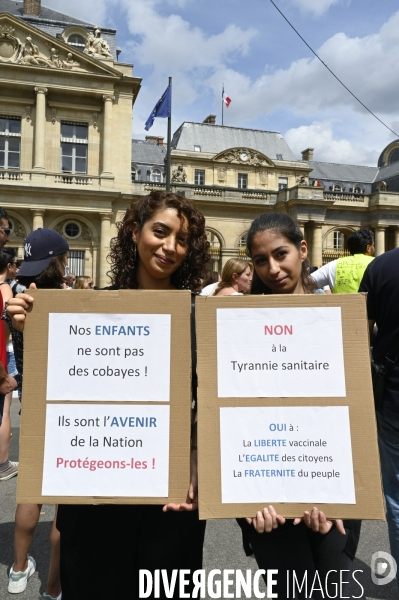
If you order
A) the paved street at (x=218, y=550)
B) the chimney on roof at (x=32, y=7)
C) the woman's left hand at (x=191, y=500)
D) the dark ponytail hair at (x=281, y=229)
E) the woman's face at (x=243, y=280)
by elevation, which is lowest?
the paved street at (x=218, y=550)

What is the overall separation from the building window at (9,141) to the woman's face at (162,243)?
29.4 metres

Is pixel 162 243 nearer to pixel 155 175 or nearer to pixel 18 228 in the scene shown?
pixel 18 228

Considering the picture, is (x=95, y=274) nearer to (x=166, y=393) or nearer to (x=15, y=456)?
(x=15, y=456)

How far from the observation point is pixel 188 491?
194 centimetres

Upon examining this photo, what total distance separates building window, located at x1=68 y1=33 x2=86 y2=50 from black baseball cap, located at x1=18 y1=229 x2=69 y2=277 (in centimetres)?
3172

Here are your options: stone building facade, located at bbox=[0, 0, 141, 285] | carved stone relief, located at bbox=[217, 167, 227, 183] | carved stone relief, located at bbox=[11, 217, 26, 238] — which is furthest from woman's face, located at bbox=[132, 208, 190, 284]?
carved stone relief, located at bbox=[217, 167, 227, 183]

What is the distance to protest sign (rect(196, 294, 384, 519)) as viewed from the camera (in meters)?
1.89

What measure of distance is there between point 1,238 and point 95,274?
2499 cm

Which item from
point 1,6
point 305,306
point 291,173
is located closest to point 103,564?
point 305,306

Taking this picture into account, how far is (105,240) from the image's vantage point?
94.2 feet

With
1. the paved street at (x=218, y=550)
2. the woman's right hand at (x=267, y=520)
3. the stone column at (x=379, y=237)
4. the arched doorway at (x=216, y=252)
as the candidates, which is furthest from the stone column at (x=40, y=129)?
the woman's right hand at (x=267, y=520)

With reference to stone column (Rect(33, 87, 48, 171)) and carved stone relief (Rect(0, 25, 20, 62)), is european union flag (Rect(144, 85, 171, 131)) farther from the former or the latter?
carved stone relief (Rect(0, 25, 20, 62))

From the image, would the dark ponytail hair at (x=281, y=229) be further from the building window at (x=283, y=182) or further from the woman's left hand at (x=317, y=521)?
the building window at (x=283, y=182)

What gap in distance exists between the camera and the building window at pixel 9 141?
2883 cm
